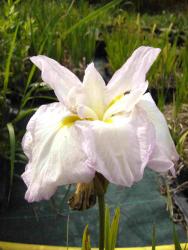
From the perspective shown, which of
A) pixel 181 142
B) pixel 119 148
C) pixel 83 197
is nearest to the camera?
pixel 119 148

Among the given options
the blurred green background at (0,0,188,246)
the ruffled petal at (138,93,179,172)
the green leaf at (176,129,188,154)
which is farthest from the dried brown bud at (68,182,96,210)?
the green leaf at (176,129,188,154)

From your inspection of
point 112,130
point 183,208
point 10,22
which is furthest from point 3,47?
point 112,130

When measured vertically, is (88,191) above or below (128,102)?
below

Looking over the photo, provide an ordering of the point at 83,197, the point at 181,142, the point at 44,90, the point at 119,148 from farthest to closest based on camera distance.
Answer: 1. the point at 44,90
2. the point at 181,142
3. the point at 83,197
4. the point at 119,148

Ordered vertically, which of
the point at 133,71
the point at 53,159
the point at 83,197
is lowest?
the point at 83,197

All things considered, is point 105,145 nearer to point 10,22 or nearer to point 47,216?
point 47,216

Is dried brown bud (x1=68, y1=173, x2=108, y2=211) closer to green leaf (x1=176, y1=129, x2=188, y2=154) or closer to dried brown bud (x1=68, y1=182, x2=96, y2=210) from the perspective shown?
dried brown bud (x1=68, y1=182, x2=96, y2=210)

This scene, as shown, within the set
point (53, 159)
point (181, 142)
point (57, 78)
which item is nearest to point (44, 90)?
point (181, 142)

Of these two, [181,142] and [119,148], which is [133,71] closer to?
[119,148]
